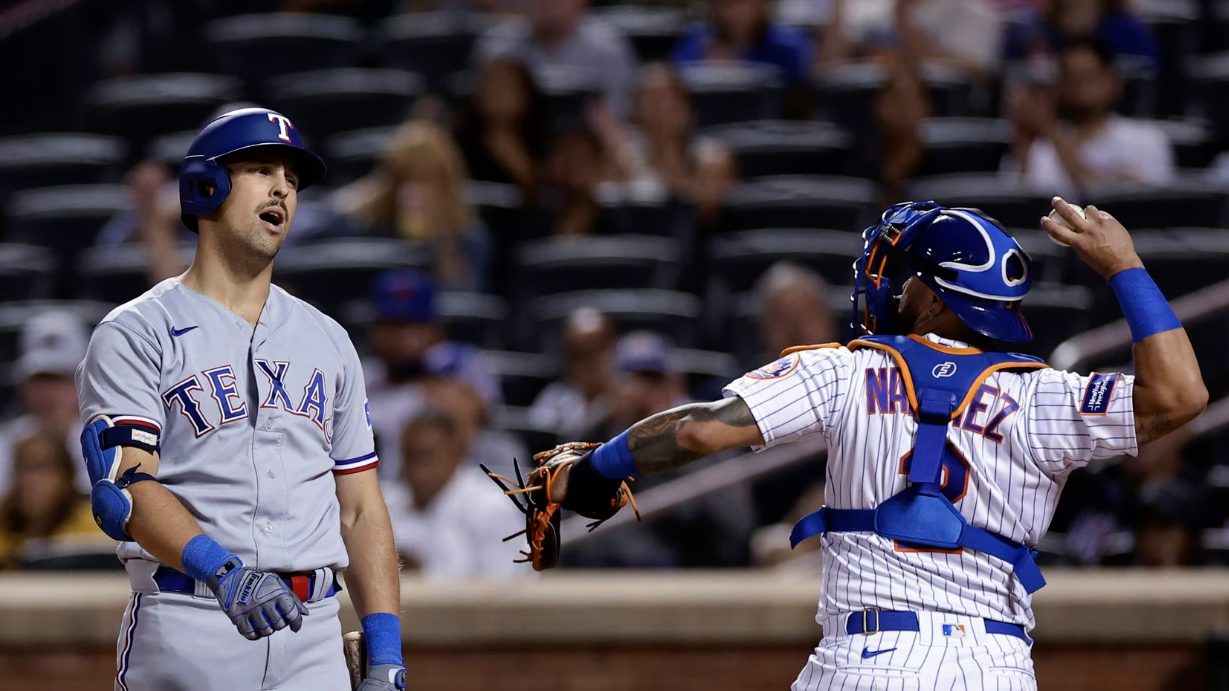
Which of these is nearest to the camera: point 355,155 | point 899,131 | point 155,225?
point 155,225

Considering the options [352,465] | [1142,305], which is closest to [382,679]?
[352,465]

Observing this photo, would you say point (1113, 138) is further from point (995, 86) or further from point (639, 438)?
point (639, 438)

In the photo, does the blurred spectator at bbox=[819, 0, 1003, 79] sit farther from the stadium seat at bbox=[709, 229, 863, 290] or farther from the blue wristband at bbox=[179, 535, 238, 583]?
the blue wristband at bbox=[179, 535, 238, 583]

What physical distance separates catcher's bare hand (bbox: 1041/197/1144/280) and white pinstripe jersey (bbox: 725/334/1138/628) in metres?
0.23

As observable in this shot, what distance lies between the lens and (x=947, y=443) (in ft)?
10.7

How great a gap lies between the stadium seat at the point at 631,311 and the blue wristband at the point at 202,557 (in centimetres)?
495

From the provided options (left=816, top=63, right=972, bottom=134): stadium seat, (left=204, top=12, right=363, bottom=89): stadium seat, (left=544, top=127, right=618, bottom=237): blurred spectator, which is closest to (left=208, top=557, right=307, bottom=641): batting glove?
(left=544, top=127, right=618, bottom=237): blurred spectator

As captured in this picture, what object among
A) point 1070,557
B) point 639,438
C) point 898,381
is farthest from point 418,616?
point 1070,557

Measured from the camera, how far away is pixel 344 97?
30.7 feet

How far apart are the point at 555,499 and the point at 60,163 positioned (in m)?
6.67

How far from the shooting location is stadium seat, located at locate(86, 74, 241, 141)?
9531 millimetres

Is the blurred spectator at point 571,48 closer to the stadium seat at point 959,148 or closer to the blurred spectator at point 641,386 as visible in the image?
the stadium seat at point 959,148

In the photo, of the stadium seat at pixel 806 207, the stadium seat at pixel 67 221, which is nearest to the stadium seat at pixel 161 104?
the stadium seat at pixel 67 221

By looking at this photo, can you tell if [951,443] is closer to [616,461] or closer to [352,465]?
[616,461]
